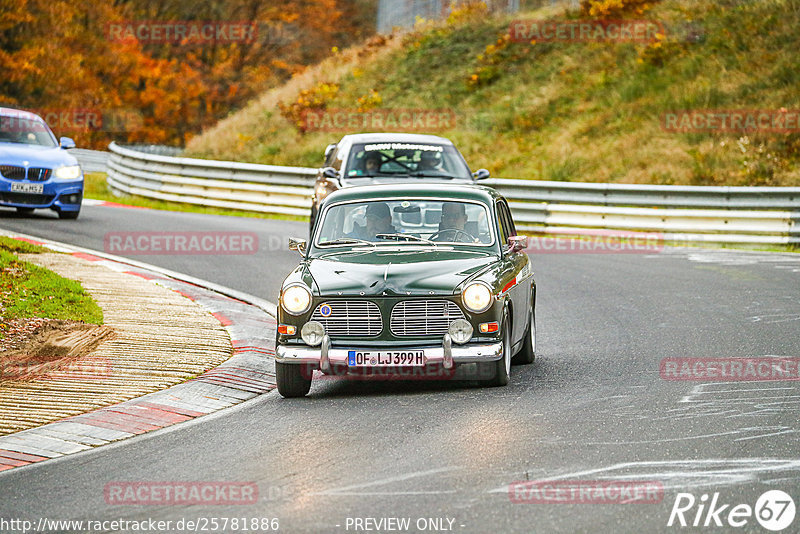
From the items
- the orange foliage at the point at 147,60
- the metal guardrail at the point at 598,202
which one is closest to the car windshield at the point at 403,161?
the metal guardrail at the point at 598,202

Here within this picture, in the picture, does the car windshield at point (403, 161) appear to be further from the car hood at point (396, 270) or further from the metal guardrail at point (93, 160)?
the metal guardrail at point (93, 160)

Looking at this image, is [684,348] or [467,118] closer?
[684,348]

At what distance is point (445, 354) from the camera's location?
28.3 ft

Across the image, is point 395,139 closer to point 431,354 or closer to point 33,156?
point 33,156

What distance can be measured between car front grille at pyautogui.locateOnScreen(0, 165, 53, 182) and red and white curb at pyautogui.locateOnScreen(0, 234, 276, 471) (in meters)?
9.03

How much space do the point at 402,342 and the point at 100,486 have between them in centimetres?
286

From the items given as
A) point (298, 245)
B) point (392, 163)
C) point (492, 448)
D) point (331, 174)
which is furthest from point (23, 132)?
point (492, 448)

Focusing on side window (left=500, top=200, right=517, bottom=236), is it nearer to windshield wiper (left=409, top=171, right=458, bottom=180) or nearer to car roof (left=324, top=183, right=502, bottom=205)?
→ car roof (left=324, top=183, right=502, bottom=205)

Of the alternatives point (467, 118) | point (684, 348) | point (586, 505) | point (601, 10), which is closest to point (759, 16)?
point (601, 10)

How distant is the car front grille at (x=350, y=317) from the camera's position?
28.8ft

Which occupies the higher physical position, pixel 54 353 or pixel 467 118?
pixel 467 118

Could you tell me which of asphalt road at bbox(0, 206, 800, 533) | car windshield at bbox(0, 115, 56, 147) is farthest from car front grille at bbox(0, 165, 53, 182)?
asphalt road at bbox(0, 206, 800, 533)

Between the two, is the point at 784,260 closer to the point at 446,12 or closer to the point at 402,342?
the point at 402,342

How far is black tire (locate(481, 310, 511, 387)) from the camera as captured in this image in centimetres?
900
